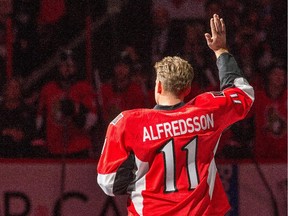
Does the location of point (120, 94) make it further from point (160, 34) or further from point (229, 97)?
point (229, 97)

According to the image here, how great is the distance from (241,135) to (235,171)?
1.70ft

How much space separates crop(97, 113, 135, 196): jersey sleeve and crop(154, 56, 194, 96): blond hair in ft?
0.90

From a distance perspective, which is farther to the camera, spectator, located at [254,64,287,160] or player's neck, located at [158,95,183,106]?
spectator, located at [254,64,287,160]

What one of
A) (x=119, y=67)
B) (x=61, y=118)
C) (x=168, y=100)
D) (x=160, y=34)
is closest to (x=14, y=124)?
(x=61, y=118)

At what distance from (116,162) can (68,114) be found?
3097mm

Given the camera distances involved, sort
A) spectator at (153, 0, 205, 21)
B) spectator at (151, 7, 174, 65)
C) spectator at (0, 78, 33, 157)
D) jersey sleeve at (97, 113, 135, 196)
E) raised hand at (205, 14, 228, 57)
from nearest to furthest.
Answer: jersey sleeve at (97, 113, 135, 196), raised hand at (205, 14, 228, 57), spectator at (0, 78, 33, 157), spectator at (151, 7, 174, 65), spectator at (153, 0, 205, 21)

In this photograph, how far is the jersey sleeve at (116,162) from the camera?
3.69 m

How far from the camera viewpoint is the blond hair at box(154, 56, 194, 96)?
3697mm

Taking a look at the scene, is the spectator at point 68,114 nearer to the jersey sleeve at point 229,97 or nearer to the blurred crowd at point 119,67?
the blurred crowd at point 119,67

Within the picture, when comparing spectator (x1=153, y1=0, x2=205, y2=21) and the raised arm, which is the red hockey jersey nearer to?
the raised arm

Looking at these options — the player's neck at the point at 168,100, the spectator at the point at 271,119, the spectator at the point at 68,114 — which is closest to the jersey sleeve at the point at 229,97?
the player's neck at the point at 168,100

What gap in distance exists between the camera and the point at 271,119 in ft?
23.3

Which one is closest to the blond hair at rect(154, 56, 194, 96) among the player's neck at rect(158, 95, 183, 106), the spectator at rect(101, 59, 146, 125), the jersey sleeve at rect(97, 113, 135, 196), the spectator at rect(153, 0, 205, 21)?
the player's neck at rect(158, 95, 183, 106)

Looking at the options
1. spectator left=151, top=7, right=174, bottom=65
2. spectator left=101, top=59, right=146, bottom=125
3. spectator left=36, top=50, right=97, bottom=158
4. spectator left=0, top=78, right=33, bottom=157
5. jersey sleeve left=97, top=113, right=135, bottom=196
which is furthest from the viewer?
spectator left=151, top=7, right=174, bottom=65
